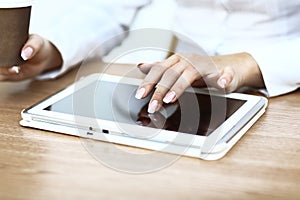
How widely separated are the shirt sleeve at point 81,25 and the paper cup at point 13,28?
18 cm

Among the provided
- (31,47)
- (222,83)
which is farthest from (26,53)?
(222,83)

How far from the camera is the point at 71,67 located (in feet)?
4.10

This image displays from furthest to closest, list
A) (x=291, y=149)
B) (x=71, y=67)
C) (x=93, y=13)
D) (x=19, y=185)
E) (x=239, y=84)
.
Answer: (x=93, y=13), (x=71, y=67), (x=239, y=84), (x=291, y=149), (x=19, y=185)

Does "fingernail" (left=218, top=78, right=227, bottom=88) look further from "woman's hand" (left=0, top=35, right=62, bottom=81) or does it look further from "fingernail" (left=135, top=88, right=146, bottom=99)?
"woman's hand" (left=0, top=35, right=62, bottom=81)

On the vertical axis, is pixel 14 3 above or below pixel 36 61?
above

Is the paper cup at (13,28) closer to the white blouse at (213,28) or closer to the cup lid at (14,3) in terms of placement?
the cup lid at (14,3)

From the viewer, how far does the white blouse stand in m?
1.13

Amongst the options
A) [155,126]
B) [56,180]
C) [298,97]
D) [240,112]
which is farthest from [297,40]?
[56,180]

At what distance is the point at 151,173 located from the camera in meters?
0.77

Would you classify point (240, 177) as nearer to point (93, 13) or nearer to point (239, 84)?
point (239, 84)

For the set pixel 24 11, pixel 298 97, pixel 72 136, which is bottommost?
pixel 298 97

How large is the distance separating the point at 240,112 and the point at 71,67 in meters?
0.47

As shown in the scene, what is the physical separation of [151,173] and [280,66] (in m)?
0.46

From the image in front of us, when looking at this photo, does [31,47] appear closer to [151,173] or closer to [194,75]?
[194,75]
